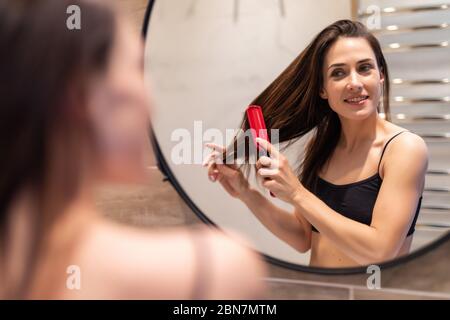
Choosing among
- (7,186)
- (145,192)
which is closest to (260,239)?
(145,192)

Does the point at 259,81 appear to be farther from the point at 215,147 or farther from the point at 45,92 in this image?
the point at 45,92

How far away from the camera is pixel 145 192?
2.56 feet

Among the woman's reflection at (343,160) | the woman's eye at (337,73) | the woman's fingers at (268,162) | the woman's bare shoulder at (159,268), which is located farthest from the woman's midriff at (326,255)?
the woman's bare shoulder at (159,268)

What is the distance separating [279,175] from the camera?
64cm

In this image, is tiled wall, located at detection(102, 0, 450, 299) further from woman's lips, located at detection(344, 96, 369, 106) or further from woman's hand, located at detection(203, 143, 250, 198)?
woman's lips, located at detection(344, 96, 369, 106)

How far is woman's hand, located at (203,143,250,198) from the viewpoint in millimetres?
706

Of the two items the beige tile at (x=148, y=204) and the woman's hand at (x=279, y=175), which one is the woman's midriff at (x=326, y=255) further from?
the beige tile at (x=148, y=204)

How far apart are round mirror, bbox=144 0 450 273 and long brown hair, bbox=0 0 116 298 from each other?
0.47m

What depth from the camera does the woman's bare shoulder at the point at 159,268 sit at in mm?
249

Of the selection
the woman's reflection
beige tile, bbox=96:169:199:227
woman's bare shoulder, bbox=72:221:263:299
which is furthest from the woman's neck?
woman's bare shoulder, bbox=72:221:263:299

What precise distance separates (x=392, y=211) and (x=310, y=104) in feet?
0.56

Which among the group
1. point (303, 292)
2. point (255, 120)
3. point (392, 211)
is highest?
point (255, 120)

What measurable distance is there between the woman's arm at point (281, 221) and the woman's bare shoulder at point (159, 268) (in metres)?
0.41

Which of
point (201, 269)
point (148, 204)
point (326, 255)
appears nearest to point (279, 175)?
point (326, 255)
